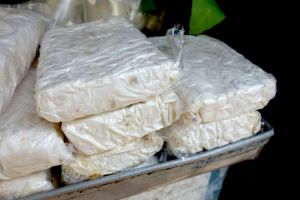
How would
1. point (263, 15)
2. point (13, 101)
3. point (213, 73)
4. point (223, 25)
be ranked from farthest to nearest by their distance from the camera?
point (223, 25) → point (263, 15) → point (213, 73) → point (13, 101)

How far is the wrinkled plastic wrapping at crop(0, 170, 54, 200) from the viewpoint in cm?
74

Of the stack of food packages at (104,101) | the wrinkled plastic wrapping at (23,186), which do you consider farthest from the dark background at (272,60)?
the wrinkled plastic wrapping at (23,186)

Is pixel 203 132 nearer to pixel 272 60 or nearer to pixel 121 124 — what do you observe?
pixel 121 124

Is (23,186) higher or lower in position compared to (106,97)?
lower

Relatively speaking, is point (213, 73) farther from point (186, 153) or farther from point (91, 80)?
point (91, 80)

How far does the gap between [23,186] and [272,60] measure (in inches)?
34.7

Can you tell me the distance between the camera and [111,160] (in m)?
0.79

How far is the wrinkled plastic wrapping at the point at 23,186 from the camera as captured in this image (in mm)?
735

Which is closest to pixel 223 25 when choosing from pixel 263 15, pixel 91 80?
pixel 263 15

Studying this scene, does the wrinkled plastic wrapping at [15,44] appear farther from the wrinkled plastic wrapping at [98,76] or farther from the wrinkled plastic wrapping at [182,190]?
the wrinkled plastic wrapping at [182,190]

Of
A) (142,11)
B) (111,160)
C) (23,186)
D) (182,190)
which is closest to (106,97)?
Answer: (111,160)

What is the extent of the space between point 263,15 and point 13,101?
0.84 m

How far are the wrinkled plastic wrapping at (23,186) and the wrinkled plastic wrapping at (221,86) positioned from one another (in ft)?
1.27

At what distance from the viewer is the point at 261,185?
123 centimetres
